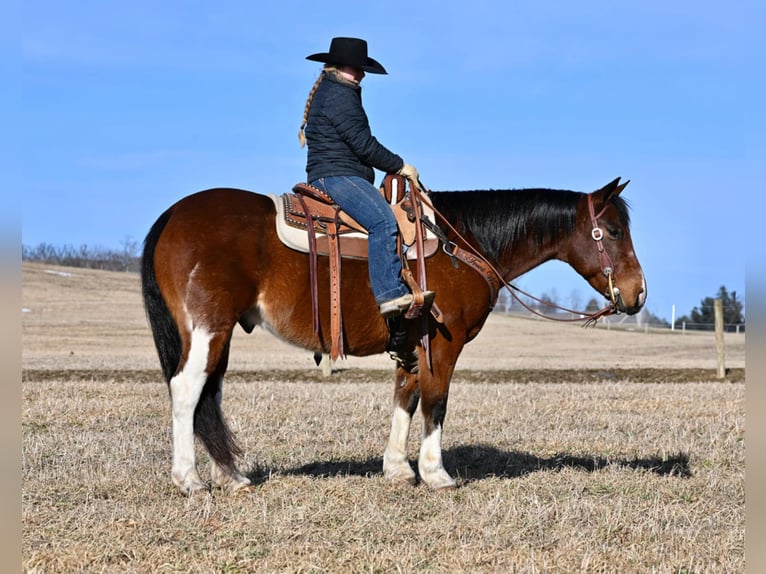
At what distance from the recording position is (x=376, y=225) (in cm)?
709

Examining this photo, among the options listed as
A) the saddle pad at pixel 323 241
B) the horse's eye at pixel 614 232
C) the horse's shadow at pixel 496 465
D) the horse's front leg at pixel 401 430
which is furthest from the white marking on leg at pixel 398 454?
the horse's eye at pixel 614 232

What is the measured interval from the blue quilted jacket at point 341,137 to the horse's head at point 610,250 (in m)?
1.88

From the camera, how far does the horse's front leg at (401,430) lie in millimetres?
7602

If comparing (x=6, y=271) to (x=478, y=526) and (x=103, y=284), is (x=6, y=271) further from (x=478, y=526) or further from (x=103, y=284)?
(x=103, y=284)

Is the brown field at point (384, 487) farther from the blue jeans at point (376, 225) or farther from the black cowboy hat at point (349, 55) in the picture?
the black cowboy hat at point (349, 55)

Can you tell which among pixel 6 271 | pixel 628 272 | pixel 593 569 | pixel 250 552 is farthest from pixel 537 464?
pixel 6 271

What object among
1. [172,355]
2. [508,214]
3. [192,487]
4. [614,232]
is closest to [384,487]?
[192,487]

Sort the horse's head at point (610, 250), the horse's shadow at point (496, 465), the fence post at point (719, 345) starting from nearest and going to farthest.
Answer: the horse's head at point (610, 250)
the horse's shadow at point (496, 465)
the fence post at point (719, 345)

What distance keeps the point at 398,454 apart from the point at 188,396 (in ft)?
6.46

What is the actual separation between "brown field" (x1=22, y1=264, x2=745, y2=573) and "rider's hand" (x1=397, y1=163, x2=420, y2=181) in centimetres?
261

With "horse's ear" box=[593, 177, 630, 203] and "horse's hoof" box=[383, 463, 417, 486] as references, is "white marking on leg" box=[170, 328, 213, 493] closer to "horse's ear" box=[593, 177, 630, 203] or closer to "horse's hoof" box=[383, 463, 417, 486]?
"horse's hoof" box=[383, 463, 417, 486]

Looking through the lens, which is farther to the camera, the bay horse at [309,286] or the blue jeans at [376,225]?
the blue jeans at [376,225]

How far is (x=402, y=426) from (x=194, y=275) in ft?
7.63

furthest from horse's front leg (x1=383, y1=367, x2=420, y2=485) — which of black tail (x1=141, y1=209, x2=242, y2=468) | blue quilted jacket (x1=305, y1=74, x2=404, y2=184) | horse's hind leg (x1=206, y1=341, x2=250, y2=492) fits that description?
blue quilted jacket (x1=305, y1=74, x2=404, y2=184)
